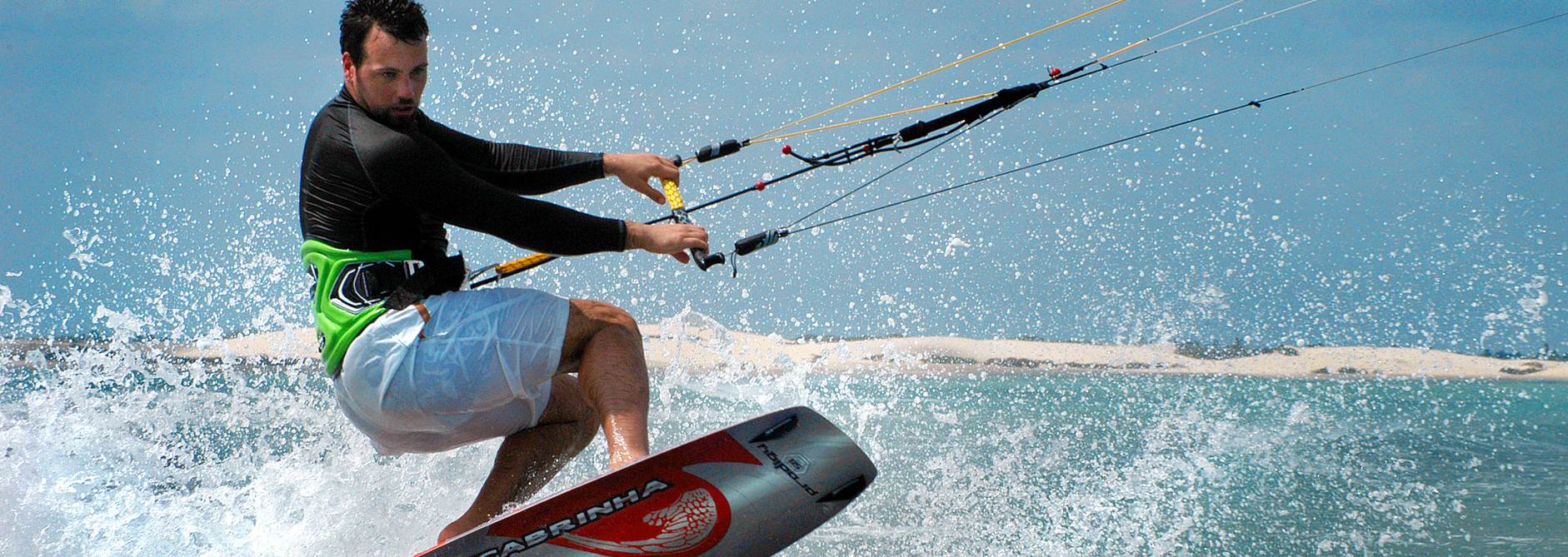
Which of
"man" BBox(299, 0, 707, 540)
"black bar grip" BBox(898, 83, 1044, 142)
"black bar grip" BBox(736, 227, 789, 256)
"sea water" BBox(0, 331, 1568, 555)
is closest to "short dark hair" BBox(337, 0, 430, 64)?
"man" BBox(299, 0, 707, 540)

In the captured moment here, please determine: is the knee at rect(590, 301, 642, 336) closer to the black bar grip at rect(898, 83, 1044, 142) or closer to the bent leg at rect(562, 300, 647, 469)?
the bent leg at rect(562, 300, 647, 469)

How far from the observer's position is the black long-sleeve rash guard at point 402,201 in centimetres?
268

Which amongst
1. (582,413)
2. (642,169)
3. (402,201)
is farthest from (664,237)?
(582,413)

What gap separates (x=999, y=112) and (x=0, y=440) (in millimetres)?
5097

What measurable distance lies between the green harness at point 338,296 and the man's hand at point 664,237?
57 cm

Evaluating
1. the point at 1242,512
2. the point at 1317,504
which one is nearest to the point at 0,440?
the point at 1242,512

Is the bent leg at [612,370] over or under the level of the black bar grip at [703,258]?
under

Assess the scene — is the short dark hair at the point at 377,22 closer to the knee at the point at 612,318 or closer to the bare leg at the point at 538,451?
the knee at the point at 612,318

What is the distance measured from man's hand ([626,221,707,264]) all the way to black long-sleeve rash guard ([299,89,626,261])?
0.03 meters

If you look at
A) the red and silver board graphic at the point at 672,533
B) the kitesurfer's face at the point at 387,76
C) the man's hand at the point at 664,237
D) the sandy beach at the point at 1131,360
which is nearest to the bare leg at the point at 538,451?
the red and silver board graphic at the point at 672,533

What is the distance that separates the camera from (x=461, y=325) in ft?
9.24

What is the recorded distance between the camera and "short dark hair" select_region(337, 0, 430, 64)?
9.00 feet

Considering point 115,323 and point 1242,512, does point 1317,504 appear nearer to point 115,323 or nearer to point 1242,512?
point 1242,512

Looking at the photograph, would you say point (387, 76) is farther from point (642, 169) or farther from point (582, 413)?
point (582, 413)
